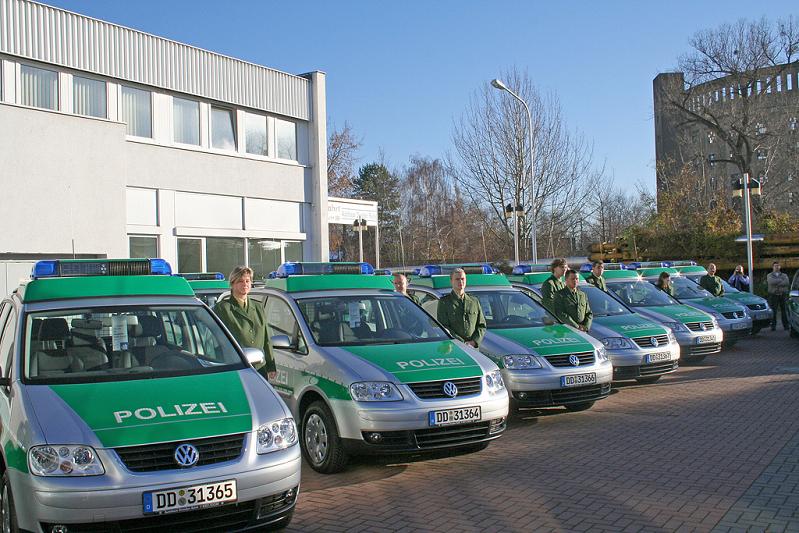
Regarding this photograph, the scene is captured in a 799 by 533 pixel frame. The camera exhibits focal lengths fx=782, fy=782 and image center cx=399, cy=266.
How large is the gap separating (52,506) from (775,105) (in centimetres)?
4193

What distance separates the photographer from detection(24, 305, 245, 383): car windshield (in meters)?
5.71

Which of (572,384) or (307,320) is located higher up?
(307,320)

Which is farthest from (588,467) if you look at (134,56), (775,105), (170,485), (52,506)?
(775,105)

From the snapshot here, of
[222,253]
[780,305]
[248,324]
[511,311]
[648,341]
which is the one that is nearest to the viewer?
[248,324]

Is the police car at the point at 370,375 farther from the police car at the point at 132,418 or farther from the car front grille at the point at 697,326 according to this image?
the car front grille at the point at 697,326

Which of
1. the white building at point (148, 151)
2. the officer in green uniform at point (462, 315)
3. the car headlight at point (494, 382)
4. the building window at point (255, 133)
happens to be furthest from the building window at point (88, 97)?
the car headlight at point (494, 382)

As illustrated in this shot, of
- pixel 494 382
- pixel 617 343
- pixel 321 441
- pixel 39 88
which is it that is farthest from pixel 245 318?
pixel 39 88

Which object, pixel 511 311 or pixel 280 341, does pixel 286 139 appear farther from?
pixel 280 341

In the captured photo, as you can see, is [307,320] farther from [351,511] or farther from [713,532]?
[713,532]

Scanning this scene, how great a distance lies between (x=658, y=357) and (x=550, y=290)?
1.88m

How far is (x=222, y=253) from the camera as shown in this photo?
24.8 meters

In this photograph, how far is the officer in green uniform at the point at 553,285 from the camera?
39.7 feet

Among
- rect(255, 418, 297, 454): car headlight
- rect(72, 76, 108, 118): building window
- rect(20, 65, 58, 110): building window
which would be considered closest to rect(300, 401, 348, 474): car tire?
rect(255, 418, 297, 454): car headlight

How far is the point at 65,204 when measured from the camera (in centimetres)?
1936
